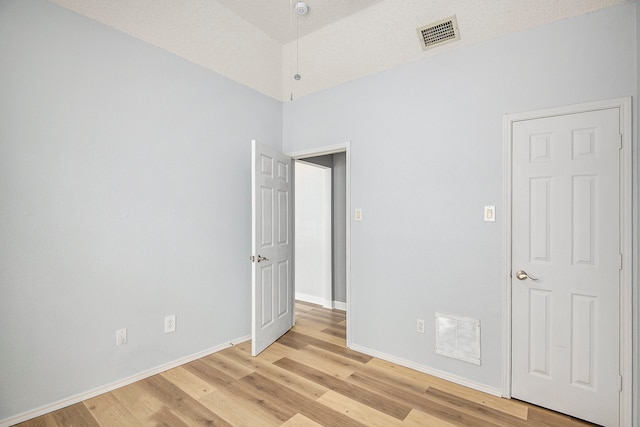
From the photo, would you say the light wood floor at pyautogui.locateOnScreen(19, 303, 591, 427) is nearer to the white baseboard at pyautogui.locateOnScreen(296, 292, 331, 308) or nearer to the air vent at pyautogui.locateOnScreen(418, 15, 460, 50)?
the white baseboard at pyautogui.locateOnScreen(296, 292, 331, 308)

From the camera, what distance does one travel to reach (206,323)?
3.00 metres

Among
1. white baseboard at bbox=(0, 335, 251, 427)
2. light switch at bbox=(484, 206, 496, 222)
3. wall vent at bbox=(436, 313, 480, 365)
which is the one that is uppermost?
light switch at bbox=(484, 206, 496, 222)

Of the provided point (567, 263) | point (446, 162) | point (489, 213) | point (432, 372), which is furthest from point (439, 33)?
point (432, 372)

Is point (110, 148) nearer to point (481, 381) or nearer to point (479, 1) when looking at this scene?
point (479, 1)

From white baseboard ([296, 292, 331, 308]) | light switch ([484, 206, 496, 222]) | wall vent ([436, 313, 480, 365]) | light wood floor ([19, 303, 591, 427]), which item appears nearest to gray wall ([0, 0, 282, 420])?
light wood floor ([19, 303, 591, 427])

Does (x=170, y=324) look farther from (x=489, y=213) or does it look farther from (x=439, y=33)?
(x=439, y=33)

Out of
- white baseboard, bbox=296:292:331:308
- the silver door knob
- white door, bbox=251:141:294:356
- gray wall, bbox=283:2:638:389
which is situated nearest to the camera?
gray wall, bbox=283:2:638:389

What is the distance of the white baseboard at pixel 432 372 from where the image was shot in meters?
2.37

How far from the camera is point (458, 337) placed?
252 centimetres

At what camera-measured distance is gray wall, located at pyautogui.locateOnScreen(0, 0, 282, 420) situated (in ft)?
6.44

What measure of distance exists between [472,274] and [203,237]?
8.02 feet

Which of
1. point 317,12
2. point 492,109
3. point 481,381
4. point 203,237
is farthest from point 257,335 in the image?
point 317,12

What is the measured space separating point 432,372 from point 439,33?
112 inches

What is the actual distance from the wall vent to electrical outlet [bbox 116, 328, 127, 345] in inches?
101
